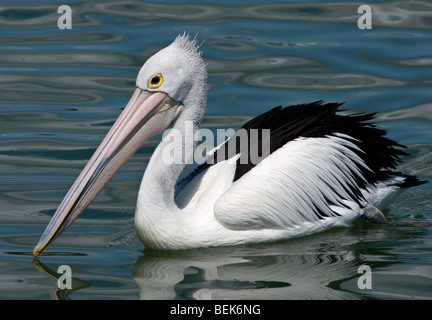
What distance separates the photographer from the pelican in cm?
559

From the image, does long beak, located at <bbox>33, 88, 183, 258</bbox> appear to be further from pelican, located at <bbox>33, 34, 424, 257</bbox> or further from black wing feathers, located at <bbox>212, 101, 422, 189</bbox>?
black wing feathers, located at <bbox>212, 101, 422, 189</bbox>

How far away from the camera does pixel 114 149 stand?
18.3 ft

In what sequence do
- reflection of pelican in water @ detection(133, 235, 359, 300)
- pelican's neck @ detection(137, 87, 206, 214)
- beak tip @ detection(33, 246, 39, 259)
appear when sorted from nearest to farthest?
reflection of pelican in water @ detection(133, 235, 359, 300), beak tip @ detection(33, 246, 39, 259), pelican's neck @ detection(137, 87, 206, 214)

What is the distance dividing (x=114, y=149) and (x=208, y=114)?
281 cm

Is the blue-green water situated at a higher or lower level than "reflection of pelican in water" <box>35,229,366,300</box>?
higher

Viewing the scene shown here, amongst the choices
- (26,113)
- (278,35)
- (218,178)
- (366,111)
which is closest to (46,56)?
(26,113)

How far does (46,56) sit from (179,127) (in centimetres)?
444

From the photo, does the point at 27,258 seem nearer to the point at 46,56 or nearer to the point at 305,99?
the point at 305,99

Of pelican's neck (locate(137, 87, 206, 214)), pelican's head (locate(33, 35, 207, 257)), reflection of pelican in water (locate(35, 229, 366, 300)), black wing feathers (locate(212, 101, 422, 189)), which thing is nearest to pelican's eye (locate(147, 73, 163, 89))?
pelican's head (locate(33, 35, 207, 257))

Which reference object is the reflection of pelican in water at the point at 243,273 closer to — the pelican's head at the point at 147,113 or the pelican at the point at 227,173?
the pelican at the point at 227,173

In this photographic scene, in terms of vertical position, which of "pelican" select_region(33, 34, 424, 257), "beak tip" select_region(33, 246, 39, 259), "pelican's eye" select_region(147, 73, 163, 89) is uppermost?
"pelican's eye" select_region(147, 73, 163, 89)

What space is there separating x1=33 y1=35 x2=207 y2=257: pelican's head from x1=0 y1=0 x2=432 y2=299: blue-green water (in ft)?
1.30

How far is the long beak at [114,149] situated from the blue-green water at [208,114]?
A: 0.32 m

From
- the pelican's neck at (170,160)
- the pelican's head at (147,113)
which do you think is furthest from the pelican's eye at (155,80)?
the pelican's neck at (170,160)
